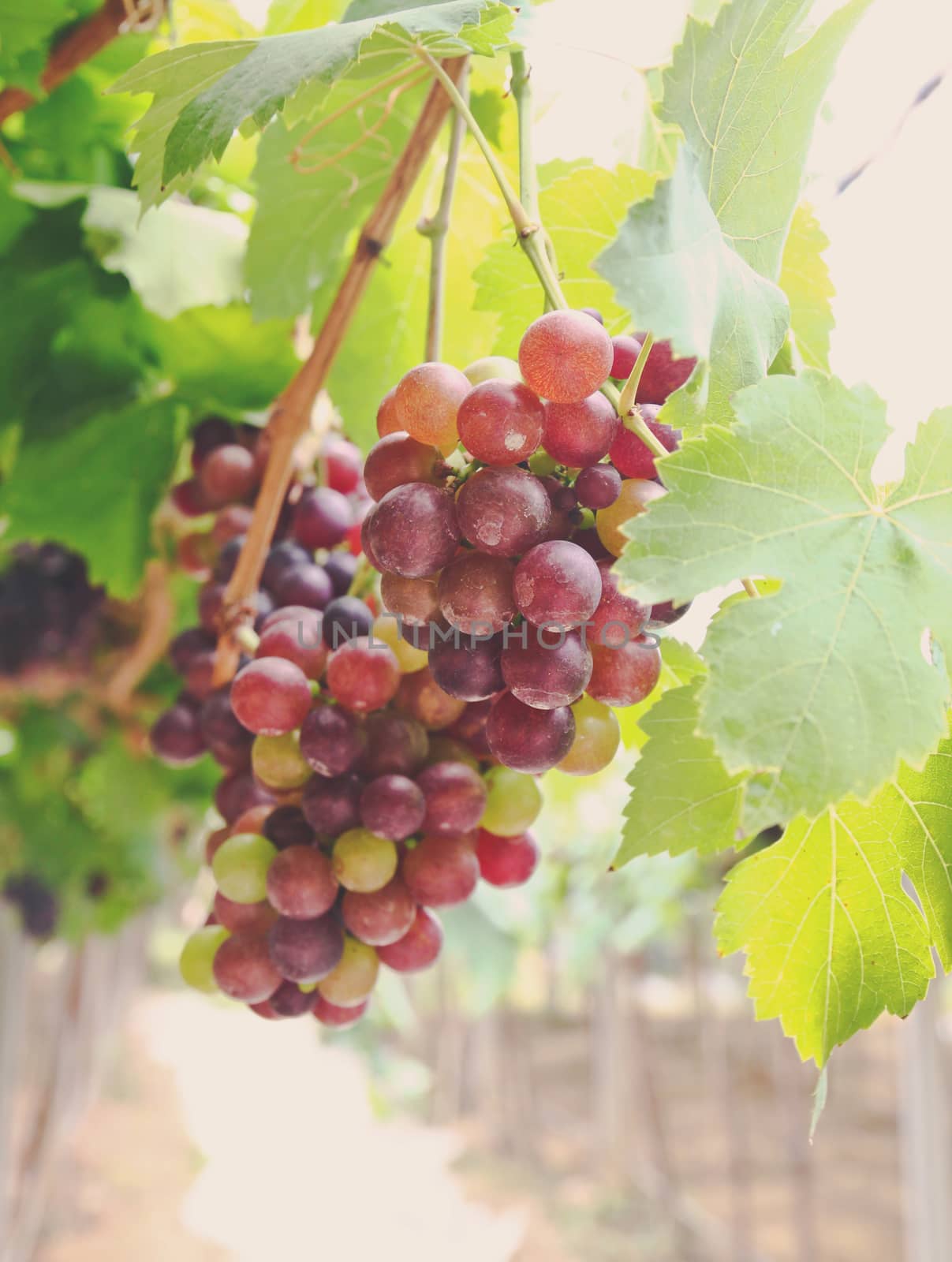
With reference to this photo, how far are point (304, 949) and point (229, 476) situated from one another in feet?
1.17

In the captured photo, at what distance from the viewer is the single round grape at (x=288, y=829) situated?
53 cm

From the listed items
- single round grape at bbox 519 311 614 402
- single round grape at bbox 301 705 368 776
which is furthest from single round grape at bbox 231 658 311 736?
single round grape at bbox 519 311 614 402

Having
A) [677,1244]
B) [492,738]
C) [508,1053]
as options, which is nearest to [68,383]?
[492,738]

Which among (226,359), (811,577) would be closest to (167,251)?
(226,359)

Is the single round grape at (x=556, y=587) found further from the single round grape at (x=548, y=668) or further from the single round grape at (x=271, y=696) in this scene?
the single round grape at (x=271, y=696)

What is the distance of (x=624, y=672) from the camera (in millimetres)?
404

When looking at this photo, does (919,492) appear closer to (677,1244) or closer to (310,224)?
(310,224)

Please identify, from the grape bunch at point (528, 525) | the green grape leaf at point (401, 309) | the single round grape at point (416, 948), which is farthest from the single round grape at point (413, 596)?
the green grape leaf at point (401, 309)

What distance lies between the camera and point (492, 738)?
0.41 meters

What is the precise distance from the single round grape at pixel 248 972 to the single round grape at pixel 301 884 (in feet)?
0.10

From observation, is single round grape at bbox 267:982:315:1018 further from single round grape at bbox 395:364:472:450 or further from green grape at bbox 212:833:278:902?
single round grape at bbox 395:364:472:450

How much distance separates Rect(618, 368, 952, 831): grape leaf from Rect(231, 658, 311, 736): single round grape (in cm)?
24

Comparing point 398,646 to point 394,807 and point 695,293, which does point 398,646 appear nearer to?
point 394,807

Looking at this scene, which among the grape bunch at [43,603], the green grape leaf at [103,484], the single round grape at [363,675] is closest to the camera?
the single round grape at [363,675]
